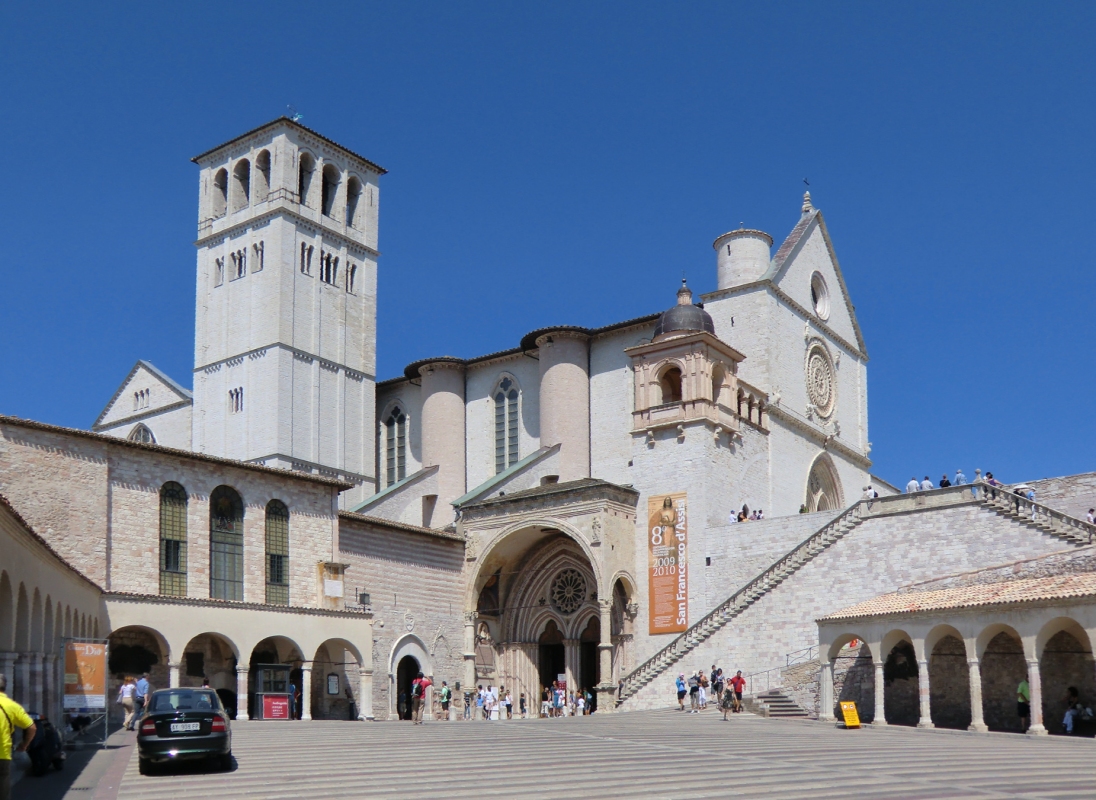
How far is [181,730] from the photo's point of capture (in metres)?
16.3

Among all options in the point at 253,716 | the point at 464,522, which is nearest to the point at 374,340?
the point at 464,522

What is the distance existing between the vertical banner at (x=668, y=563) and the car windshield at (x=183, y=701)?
2197 centimetres

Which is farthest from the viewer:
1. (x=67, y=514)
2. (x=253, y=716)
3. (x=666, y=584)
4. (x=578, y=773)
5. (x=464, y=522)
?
(x=464, y=522)

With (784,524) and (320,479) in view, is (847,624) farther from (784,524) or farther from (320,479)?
(320,479)

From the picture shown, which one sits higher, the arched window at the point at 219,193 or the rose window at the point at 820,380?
the arched window at the point at 219,193

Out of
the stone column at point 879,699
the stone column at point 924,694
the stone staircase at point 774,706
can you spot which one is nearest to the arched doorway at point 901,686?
the stone column at point 879,699

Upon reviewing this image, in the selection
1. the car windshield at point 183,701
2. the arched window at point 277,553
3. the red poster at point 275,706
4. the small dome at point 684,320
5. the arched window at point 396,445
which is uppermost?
the small dome at point 684,320

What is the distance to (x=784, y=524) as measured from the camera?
3603 centimetres

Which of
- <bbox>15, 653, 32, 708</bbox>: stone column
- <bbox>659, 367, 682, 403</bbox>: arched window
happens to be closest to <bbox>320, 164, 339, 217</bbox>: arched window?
<bbox>659, 367, 682, 403</bbox>: arched window

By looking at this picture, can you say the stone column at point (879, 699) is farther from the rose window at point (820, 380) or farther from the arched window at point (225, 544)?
the rose window at point (820, 380)

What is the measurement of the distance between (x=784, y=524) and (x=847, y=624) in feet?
24.4

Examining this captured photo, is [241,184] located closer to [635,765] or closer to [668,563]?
[668,563]

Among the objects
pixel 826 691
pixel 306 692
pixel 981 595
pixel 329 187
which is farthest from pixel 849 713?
pixel 329 187

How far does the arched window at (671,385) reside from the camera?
41.1 meters
